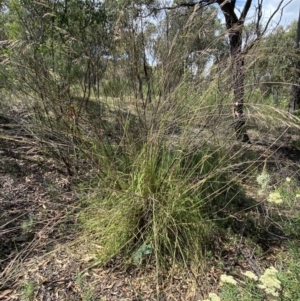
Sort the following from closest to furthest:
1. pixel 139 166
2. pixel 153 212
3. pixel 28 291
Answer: pixel 28 291, pixel 153 212, pixel 139 166

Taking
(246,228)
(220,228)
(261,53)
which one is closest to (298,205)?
(246,228)

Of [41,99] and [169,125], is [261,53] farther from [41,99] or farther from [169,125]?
[41,99]

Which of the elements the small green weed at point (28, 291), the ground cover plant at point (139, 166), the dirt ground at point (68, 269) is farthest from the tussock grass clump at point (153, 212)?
the small green weed at point (28, 291)

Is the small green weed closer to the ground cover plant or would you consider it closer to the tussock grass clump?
the ground cover plant

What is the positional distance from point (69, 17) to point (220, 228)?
2.68m

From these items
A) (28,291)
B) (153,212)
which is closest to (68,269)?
(28,291)

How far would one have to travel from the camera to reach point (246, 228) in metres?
2.84

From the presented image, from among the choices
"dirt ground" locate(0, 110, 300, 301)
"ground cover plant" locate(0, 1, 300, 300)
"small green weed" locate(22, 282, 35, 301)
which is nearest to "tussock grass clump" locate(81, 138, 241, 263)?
"ground cover plant" locate(0, 1, 300, 300)

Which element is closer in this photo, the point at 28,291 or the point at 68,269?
the point at 28,291

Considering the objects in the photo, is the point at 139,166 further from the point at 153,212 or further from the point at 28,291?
the point at 28,291

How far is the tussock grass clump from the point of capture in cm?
233

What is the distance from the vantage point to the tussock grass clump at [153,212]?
2330 millimetres

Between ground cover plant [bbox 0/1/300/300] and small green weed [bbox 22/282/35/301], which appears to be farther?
ground cover plant [bbox 0/1/300/300]

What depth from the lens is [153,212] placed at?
2.22 metres
